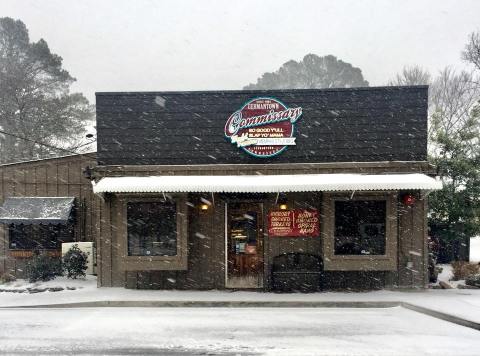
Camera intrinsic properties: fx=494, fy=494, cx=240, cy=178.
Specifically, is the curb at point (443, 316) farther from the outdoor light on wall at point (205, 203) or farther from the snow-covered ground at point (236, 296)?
the outdoor light on wall at point (205, 203)

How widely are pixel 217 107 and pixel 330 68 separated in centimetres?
4260

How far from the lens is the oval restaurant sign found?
1379cm

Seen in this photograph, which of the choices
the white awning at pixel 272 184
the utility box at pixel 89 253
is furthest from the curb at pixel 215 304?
the utility box at pixel 89 253

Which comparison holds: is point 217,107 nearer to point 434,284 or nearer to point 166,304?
point 166,304

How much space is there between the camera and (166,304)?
40.4 feet

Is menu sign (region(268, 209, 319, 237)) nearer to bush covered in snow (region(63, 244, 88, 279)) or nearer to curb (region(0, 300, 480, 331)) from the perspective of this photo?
curb (region(0, 300, 480, 331))

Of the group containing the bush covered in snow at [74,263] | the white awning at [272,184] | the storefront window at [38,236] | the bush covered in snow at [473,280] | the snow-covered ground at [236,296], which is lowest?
the snow-covered ground at [236,296]

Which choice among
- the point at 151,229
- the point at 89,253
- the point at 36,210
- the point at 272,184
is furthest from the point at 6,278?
the point at 272,184

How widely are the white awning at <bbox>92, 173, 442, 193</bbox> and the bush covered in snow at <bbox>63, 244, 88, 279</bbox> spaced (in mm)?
2959

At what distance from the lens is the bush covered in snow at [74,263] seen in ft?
48.8

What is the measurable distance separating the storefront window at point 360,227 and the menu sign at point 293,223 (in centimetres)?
66

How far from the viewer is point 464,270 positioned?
48.1ft

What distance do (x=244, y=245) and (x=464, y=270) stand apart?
6.62 meters

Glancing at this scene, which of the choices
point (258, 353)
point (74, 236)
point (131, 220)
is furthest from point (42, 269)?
point (258, 353)
